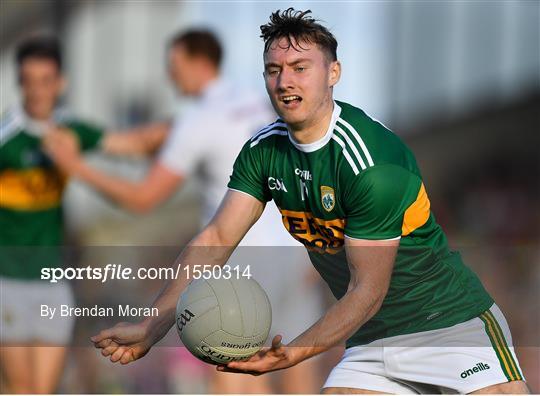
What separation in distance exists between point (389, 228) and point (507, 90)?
12.6 m

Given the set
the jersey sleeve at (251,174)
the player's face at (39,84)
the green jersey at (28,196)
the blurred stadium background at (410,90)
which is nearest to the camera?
the jersey sleeve at (251,174)

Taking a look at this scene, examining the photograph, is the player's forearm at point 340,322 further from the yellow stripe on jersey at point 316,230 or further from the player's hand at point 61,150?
the player's hand at point 61,150

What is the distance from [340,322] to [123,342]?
93cm

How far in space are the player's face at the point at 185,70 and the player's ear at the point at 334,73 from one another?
125 inches

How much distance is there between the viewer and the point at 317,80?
4.45 metres

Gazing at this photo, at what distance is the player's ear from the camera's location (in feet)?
14.9

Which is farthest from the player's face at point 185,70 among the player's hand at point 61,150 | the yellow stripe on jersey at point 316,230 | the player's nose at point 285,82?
the player's nose at point 285,82

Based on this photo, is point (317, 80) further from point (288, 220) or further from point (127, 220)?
point (127, 220)

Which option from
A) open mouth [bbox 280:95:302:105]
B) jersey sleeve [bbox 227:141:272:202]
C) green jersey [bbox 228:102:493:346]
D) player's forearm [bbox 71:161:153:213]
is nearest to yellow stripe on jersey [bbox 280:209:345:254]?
green jersey [bbox 228:102:493:346]

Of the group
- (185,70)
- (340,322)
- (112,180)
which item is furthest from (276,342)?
(185,70)

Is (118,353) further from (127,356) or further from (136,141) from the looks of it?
(136,141)

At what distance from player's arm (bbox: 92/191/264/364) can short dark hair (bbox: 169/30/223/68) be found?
3017 millimetres

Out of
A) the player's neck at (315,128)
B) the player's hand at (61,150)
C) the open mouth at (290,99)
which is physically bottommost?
the player's hand at (61,150)

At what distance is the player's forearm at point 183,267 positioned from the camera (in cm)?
464
